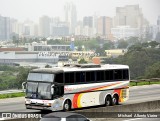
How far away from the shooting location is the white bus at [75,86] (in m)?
26.5

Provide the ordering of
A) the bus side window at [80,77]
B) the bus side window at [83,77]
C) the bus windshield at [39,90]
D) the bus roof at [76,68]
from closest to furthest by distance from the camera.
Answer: the bus windshield at [39,90] → the bus roof at [76,68] → the bus side window at [80,77] → the bus side window at [83,77]

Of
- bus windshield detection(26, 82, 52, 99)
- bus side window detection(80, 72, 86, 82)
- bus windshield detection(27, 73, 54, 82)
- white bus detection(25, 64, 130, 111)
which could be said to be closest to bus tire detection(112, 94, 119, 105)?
white bus detection(25, 64, 130, 111)

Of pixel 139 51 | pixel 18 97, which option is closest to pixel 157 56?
pixel 139 51

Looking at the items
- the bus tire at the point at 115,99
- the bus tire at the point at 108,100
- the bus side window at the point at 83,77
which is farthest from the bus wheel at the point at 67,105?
the bus tire at the point at 115,99

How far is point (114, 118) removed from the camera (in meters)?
25.6

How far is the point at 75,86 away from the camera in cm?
2830

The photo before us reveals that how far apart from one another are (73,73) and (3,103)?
32.1ft

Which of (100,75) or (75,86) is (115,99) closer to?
(100,75)

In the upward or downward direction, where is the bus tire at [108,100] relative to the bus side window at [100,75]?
downward

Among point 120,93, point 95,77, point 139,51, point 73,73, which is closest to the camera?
point 73,73

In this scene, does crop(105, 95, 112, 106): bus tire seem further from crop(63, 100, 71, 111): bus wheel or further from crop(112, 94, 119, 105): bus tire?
crop(63, 100, 71, 111): bus wheel

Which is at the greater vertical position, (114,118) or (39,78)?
(39,78)

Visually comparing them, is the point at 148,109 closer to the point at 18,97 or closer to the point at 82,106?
the point at 82,106

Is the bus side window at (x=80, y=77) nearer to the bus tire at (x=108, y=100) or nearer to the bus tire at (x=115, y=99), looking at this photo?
the bus tire at (x=108, y=100)
